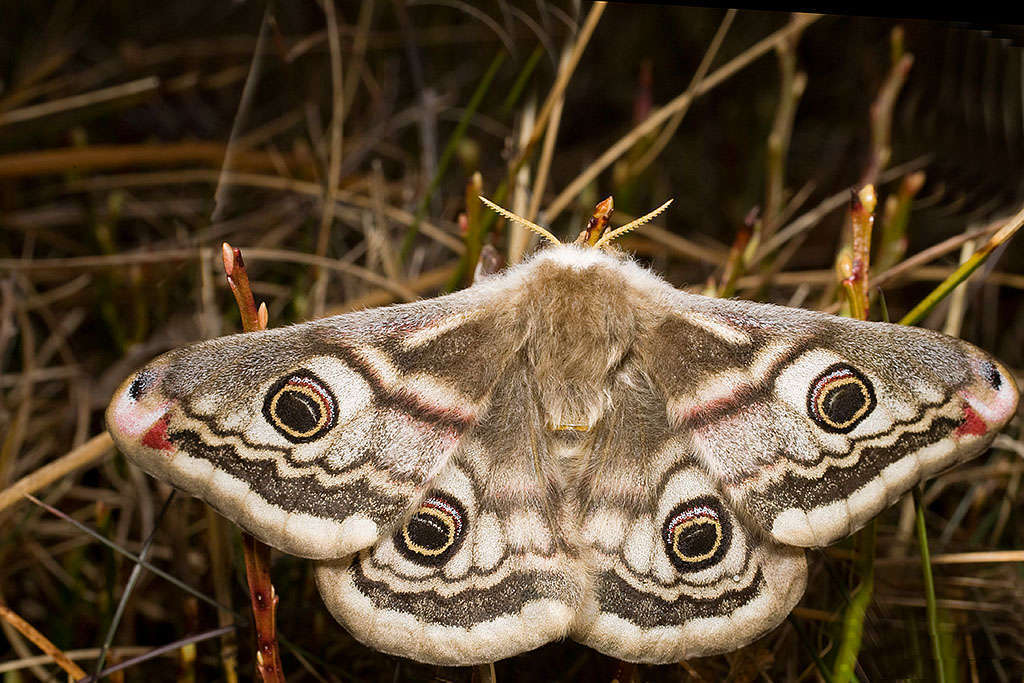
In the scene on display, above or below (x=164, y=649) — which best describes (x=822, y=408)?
above

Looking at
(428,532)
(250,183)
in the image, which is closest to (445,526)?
(428,532)

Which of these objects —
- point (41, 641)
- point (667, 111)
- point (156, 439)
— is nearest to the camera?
point (156, 439)

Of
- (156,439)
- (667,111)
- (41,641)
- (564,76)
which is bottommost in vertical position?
(41,641)

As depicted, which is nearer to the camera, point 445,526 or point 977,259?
point 445,526

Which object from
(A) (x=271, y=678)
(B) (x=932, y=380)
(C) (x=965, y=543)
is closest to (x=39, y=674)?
(A) (x=271, y=678)

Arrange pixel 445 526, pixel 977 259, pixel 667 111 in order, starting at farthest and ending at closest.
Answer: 1. pixel 667 111
2. pixel 977 259
3. pixel 445 526

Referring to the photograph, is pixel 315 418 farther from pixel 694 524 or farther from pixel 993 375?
pixel 993 375

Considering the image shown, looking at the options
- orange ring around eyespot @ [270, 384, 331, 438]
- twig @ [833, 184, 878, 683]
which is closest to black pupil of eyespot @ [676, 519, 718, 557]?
twig @ [833, 184, 878, 683]
